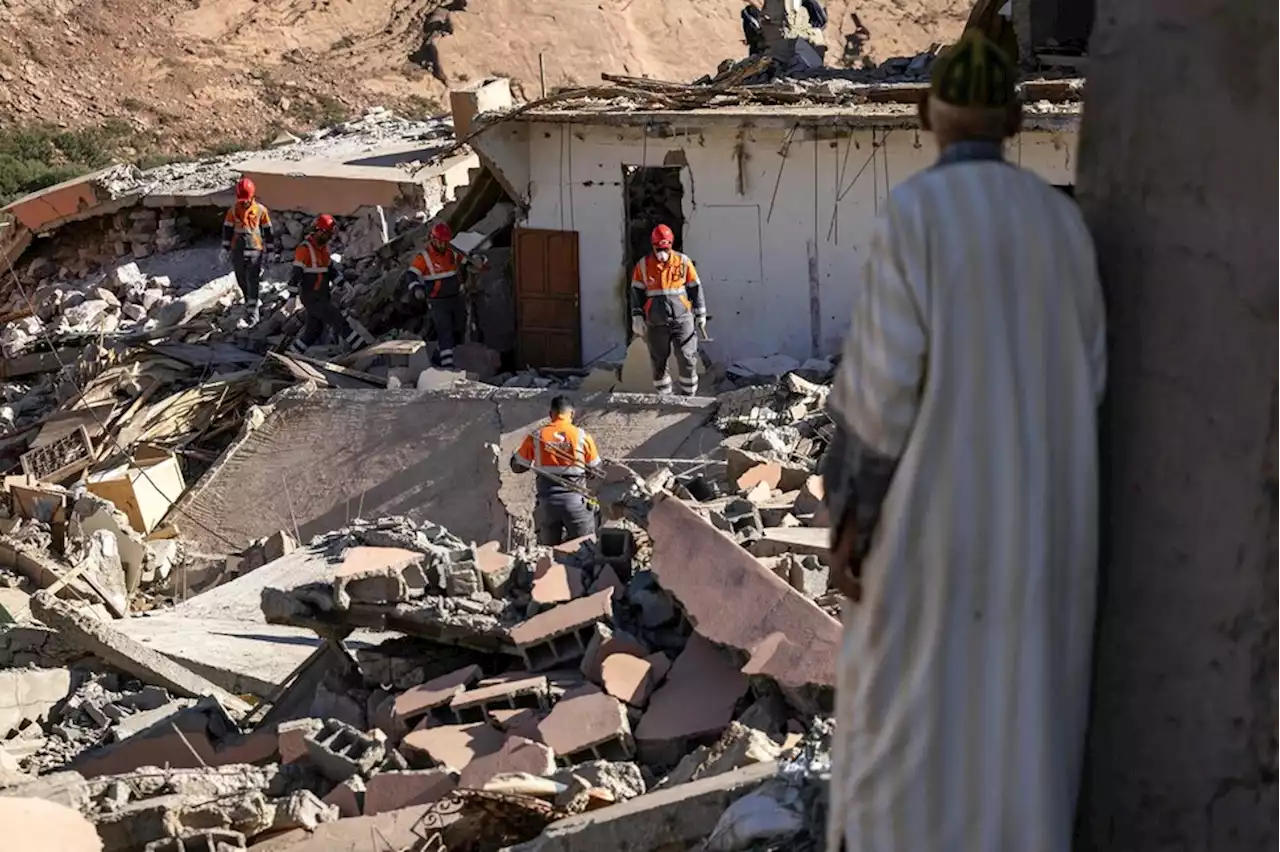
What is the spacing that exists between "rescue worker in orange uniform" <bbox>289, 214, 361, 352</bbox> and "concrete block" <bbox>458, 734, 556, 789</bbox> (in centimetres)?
1301

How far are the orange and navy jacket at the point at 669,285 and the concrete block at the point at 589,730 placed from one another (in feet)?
29.7

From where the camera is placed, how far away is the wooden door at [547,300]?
18.6 metres

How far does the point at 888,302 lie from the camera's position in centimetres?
279

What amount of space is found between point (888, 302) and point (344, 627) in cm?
506

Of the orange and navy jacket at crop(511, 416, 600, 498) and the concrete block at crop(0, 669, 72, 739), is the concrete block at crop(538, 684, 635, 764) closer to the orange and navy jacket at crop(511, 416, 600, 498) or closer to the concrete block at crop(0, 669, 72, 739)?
the concrete block at crop(0, 669, 72, 739)

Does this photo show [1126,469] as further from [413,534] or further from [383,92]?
[383,92]

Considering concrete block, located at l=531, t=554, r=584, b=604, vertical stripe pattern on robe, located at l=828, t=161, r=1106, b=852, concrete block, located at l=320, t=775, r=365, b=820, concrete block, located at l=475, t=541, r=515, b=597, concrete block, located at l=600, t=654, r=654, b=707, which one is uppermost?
vertical stripe pattern on robe, located at l=828, t=161, r=1106, b=852

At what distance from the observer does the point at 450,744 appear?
6391 mm

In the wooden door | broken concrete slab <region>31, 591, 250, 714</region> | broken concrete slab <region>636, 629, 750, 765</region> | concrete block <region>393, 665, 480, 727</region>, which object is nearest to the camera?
broken concrete slab <region>636, 629, 750, 765</region>

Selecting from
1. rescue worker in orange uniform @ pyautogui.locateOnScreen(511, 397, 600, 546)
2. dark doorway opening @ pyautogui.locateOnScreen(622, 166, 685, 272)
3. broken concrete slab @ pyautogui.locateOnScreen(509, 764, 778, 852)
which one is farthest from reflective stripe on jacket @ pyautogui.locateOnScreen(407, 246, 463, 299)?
broken concrete slab @ pyautogui.locateOnScreen(509, 764, 778, 852)

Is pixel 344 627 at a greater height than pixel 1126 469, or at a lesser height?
lesser

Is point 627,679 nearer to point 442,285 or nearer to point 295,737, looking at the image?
point 295,737

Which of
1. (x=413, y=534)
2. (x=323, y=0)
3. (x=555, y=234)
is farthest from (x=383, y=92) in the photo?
(x=413, y=534)

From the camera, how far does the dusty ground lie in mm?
39188
